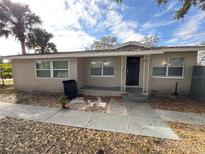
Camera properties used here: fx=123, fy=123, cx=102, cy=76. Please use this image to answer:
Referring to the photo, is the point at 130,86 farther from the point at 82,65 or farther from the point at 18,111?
the point at 18,111

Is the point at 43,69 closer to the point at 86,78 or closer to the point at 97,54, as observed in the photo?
the point at 86,78

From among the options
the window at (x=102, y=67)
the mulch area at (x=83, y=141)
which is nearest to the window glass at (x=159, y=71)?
the window at (x=102, y=67)

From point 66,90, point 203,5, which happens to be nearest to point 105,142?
point 66,90

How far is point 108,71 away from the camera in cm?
951

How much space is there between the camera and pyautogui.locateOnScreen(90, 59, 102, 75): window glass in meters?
9.64

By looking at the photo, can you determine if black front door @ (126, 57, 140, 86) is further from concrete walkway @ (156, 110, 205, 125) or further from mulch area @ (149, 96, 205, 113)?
concrete walkway @ (156, 110, 205, 125)

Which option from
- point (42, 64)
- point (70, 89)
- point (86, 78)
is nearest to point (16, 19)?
point (42, 64)

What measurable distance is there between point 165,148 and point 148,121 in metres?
1.56

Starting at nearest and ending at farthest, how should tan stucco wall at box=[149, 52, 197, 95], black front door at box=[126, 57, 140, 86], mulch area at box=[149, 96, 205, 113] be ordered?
mulch area at box=[149, 96, 205, 113]
tan stucco wall at box=[149, 52, 197, 95]
black front door at box=[126, 57, 140, 86]

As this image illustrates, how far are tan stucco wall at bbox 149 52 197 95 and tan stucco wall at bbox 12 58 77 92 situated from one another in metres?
6.76

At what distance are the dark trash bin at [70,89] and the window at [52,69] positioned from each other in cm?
126

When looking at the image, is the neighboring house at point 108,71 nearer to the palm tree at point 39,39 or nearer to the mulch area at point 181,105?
the mulch area at point 181,105

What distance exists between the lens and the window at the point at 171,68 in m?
8.57

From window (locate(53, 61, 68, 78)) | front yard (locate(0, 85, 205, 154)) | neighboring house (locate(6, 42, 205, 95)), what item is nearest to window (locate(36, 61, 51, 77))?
neighboring house (locate(6, 42, 205, 95))
